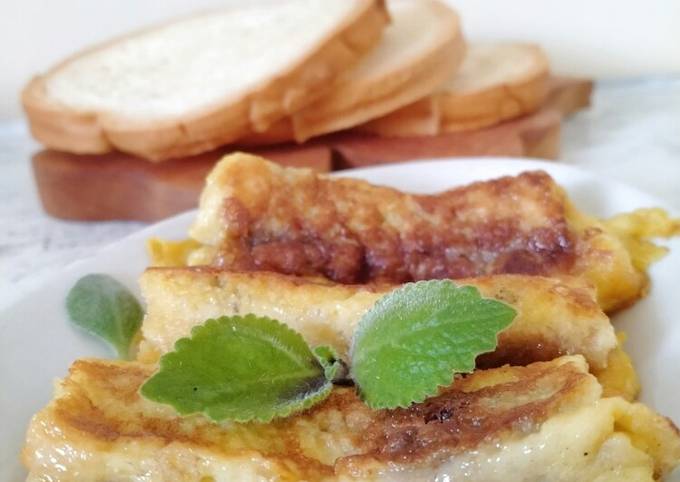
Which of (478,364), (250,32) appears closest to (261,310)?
(478,364)

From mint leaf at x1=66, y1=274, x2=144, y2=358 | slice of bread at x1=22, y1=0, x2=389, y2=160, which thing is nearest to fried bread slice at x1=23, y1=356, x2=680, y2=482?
mint leaf at x1=66, y1=274, x2=144, y2=358

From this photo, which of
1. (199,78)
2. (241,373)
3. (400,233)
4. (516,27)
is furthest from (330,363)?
(516,27)

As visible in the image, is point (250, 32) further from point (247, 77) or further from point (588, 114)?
point (588, 114)

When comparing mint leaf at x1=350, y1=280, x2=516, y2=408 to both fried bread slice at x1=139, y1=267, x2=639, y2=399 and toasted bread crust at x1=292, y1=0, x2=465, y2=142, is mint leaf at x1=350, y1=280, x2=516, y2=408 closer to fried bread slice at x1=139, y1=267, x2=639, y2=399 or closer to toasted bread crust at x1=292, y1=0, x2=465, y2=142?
fried bread slice at x1=139, y1=267, x2=639, y2=399

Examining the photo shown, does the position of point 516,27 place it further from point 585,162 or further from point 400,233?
point 400,233

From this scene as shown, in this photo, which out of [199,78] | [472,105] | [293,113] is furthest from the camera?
[199,78]

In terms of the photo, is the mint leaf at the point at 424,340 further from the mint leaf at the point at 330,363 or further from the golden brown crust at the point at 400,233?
the golden brown crust at the point at 400,233
